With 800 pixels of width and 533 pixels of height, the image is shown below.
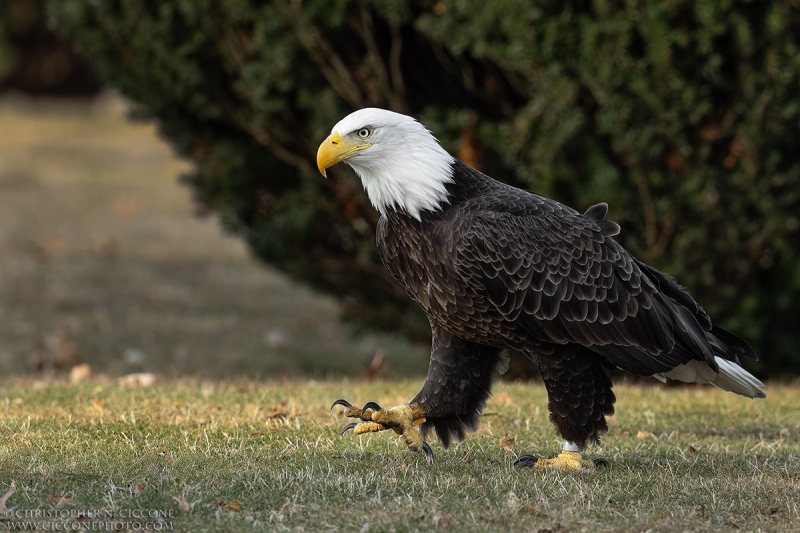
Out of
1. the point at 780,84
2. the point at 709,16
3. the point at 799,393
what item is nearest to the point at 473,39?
the point at 709,16

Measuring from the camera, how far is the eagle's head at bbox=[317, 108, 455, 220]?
5.20 metres

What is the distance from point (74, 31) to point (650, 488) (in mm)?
8113

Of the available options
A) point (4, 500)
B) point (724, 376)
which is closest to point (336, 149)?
point (4, 500)

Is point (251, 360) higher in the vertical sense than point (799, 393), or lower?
lower

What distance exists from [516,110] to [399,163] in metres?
3.76

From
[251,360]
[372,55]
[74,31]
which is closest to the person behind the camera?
[372,55]

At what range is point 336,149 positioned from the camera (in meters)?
5.29

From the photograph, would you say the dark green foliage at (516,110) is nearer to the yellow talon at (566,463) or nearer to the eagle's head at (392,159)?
the eagle's head at (392,159)

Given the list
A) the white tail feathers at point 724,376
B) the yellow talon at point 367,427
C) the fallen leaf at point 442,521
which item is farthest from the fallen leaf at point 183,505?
the white tail feathers at point 724,376

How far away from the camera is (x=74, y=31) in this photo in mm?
10438

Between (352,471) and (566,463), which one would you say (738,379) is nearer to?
(566,463)

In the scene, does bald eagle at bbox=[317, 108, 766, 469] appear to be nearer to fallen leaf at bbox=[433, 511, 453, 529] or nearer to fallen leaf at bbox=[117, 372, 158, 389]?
fallen leaf at bbox=[433, 511, 453, 529]

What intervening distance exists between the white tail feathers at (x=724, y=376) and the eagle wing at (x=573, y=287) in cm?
16

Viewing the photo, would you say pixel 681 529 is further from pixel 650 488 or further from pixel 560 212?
pixel 560 212
